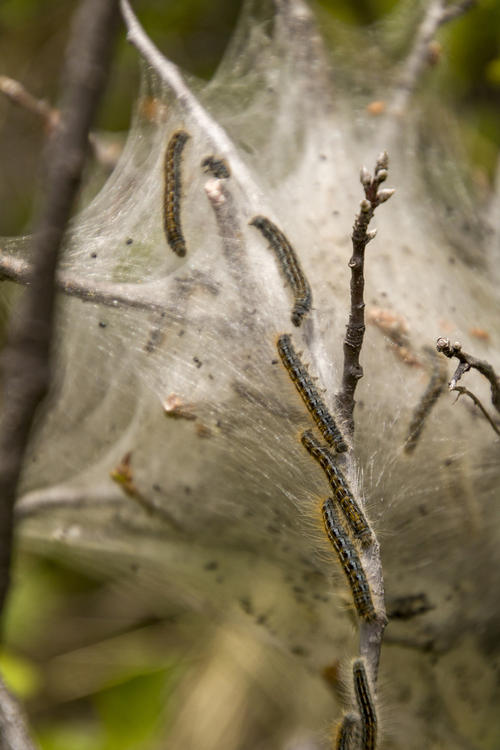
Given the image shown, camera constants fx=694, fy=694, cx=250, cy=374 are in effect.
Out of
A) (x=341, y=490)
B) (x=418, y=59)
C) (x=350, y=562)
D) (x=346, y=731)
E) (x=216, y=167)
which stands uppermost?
(x=418, y=59)

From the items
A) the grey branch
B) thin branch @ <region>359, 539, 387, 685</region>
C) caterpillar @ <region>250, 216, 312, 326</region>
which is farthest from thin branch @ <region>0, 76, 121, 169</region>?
thin branch @ <region>359, 539, 387, 685</region>

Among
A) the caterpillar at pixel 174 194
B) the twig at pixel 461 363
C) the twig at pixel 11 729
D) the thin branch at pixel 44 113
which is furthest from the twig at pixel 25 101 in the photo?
the twig at pixel 11 729

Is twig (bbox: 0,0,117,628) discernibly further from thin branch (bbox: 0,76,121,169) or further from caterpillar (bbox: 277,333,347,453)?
thin branch (bbox: 0,76,121,169)

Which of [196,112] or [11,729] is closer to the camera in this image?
[11,729]

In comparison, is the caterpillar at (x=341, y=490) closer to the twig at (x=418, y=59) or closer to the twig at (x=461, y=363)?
the twig at (x=461, y=363)

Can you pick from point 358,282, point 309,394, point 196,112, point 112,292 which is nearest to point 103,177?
point 196,112

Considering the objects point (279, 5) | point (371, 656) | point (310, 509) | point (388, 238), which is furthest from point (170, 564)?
point (279, 5)

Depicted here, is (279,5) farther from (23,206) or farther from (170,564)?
(170,564)

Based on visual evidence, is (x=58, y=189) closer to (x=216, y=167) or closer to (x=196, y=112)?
(x=216, y=167)
